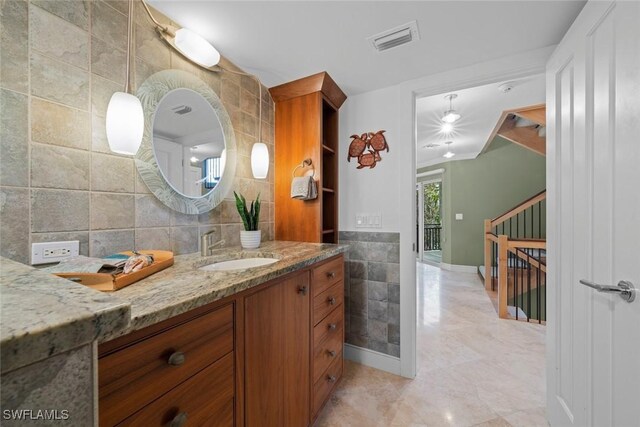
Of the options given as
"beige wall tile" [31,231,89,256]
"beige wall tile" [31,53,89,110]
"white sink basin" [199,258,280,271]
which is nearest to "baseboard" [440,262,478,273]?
"white sink basin" [199,258,280,271]

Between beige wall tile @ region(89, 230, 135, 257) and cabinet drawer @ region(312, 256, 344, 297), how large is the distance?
2.83 feet

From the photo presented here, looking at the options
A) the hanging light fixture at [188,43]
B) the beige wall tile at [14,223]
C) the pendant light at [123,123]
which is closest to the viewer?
the beige wall tile at [14,223]

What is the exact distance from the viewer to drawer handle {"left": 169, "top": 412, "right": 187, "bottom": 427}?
2.13ft

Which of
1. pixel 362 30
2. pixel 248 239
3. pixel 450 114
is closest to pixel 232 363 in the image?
pixel 248 239

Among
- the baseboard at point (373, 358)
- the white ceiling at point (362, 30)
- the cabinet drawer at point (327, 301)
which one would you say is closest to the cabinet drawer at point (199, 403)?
the cabinet drawer at point (327, 301)

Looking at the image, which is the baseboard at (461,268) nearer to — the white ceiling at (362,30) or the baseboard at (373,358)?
the baseboard at (373,358)

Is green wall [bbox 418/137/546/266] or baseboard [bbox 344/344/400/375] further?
green wall [bbox 418/137/546/266]

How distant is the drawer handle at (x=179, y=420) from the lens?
2.13ft

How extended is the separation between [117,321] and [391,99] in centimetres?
211

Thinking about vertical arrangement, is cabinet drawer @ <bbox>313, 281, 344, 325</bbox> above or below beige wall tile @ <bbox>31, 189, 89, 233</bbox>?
below

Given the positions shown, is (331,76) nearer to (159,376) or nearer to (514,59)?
(514,59)

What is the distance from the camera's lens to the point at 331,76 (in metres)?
1.86

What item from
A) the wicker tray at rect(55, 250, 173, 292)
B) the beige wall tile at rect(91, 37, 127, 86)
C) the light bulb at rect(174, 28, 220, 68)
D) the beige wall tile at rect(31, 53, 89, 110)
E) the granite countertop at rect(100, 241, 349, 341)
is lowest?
the granite countertop at rect(100, 241, 349, 341)

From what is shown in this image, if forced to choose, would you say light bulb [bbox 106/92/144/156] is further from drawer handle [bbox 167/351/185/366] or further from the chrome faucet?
drawer handle [bbox 167/351/185/366]
